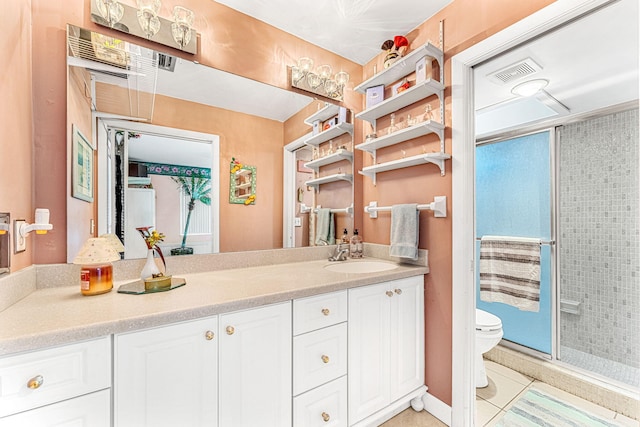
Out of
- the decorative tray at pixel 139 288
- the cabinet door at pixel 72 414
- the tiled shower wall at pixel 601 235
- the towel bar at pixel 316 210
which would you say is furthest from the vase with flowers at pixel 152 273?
the tiled shower wall at pixel 601 235

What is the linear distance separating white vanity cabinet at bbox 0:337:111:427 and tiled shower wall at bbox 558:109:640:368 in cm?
316

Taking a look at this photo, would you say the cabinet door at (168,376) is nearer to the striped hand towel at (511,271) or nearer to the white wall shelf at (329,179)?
Answer: the white wall shelf at (329,179)

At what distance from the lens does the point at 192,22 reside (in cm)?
142

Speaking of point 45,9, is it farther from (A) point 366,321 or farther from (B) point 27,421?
(A) point 366,321

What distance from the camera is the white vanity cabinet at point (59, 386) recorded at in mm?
678

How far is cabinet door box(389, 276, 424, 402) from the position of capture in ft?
4.87

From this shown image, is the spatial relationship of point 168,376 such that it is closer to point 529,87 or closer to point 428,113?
point 428,113

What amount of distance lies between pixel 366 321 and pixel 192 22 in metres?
1.80

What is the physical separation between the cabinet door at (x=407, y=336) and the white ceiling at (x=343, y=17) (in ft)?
5.18

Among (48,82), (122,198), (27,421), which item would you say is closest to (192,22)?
(48,82)

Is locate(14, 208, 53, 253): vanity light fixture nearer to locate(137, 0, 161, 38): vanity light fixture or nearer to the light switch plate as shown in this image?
the light switch plate

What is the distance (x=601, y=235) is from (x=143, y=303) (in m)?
3.22

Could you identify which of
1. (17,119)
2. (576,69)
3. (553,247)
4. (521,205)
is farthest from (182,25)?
(553,247)

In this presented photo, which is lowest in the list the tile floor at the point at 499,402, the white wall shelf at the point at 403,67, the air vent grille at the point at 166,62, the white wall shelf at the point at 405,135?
the tile floor at the point at 499,402
